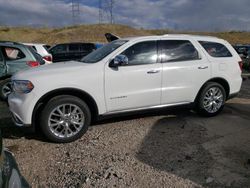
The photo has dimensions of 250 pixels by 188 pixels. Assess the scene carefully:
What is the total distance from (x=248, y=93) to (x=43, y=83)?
667 centimetres

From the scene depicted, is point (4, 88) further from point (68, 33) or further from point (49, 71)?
point (68, 33)

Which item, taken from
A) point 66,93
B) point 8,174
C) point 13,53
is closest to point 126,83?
point 66,93

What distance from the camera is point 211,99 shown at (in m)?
6.50

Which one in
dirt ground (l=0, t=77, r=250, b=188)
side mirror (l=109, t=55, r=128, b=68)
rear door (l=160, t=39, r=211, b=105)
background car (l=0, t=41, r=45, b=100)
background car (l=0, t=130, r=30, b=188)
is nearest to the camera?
background car (l=0, t=130, r=30, b=188)

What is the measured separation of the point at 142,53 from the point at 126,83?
69 cm

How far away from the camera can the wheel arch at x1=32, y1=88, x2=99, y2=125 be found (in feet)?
16.3

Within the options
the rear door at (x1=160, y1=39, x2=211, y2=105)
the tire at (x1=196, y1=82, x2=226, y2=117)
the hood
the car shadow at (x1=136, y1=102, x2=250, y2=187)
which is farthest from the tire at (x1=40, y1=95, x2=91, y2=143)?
the tire at (x1=196, y1=82, x2=226, y2=117)

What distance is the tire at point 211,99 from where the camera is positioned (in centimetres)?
635

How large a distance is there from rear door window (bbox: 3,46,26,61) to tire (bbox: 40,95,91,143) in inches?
155

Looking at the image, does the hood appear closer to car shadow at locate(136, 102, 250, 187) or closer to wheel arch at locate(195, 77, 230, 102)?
car shadow at locate(136, 102, 250, 187)

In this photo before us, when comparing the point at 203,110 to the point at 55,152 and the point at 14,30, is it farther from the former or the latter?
the point at 14,30

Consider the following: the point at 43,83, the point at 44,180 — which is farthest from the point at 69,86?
the point at 44,180

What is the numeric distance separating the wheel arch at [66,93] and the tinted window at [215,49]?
2.71 m

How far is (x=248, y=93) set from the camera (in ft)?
30.6
